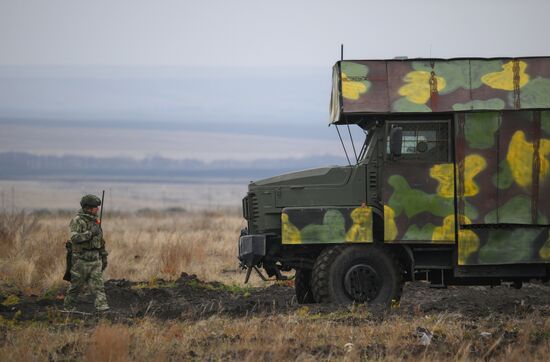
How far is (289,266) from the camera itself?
14203 mm

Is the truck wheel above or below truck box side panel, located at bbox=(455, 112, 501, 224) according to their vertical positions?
below

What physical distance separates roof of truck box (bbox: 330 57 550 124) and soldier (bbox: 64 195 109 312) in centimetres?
332

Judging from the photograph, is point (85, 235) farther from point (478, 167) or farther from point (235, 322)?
point (478, 167)

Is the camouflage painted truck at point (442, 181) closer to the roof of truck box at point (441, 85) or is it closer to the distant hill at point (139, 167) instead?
the roof of truck box at point (441, 85)

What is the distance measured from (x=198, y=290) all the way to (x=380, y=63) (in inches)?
172

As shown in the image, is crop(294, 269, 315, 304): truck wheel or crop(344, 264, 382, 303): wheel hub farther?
crop(294, 269, 315, 304): truck wheel

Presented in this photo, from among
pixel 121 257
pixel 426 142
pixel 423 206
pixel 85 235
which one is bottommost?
pixel 121 257

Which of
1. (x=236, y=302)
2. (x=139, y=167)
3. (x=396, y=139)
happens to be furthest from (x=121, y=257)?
(x=139, y=167)

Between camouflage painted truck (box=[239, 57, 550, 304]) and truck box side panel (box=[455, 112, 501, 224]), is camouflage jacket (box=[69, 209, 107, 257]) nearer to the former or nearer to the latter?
camouflage painted truck (box=[239, 57, 550, 304])

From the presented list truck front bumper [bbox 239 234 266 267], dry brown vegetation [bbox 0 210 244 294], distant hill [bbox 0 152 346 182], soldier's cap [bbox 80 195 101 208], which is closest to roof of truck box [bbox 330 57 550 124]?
truck front bumper [bbox 239 234 266 267]

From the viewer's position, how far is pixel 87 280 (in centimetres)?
1377

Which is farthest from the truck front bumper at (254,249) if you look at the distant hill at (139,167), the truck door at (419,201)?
the distant hill at (139,167)

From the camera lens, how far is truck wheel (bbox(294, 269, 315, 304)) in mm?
14891

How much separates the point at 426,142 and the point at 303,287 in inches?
106
